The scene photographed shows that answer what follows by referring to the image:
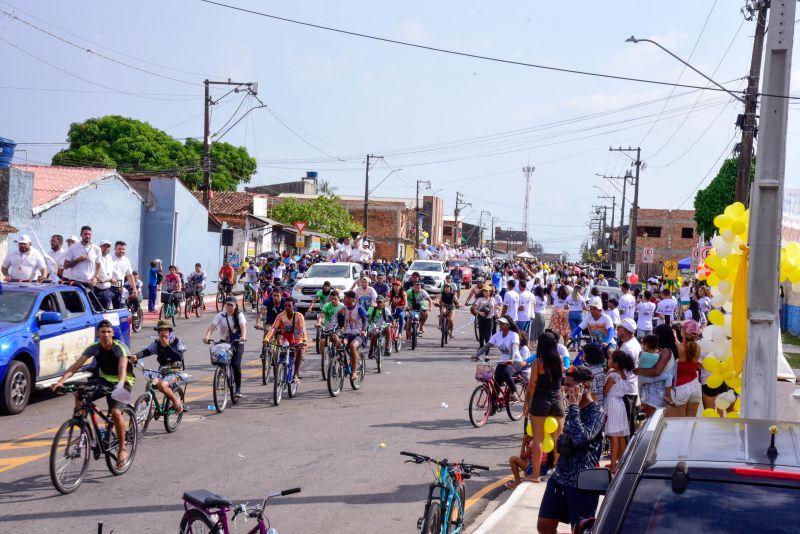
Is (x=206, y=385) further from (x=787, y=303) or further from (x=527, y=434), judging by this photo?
(x=787, y=303)

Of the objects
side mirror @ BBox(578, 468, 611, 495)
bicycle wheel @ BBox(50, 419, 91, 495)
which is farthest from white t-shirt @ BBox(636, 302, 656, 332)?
side mirror @ BBox(578, 468, 611, 495)

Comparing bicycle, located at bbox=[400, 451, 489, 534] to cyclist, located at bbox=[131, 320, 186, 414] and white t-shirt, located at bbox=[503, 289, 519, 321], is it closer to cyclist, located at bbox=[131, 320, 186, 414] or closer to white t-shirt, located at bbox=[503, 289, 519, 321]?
cyclist, located at bbox=[131, 320, 186, 414]

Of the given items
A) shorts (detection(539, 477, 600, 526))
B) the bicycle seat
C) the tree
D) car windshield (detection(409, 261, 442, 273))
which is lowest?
shorts (detection(539, 477, 600, 526))

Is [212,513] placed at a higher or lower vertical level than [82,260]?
lower

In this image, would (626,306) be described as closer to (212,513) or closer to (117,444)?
(117,444)

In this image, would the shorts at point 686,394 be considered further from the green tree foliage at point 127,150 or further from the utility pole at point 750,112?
the green tree foliage at point 127,150

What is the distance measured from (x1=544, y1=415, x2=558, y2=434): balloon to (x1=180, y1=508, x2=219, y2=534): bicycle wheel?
15.6ft

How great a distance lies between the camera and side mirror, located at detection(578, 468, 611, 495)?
5.04 meters

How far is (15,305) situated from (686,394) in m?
9.94

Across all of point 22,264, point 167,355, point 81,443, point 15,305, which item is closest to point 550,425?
point 81,443

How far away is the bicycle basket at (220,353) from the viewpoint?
1361cm

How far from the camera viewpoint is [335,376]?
52.1ft

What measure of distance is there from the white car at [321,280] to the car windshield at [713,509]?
25.9 metres

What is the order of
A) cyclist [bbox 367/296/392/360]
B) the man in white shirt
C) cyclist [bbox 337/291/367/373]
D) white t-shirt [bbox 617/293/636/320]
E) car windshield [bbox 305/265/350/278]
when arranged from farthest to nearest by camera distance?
car windshield [bbox 305/265/350/278], white t-shirt [bbox 617/293/636/320], cyclist [bbox 367/296/392/360], the man in white shirt, cyclist [bbox 337/291/367/373]
